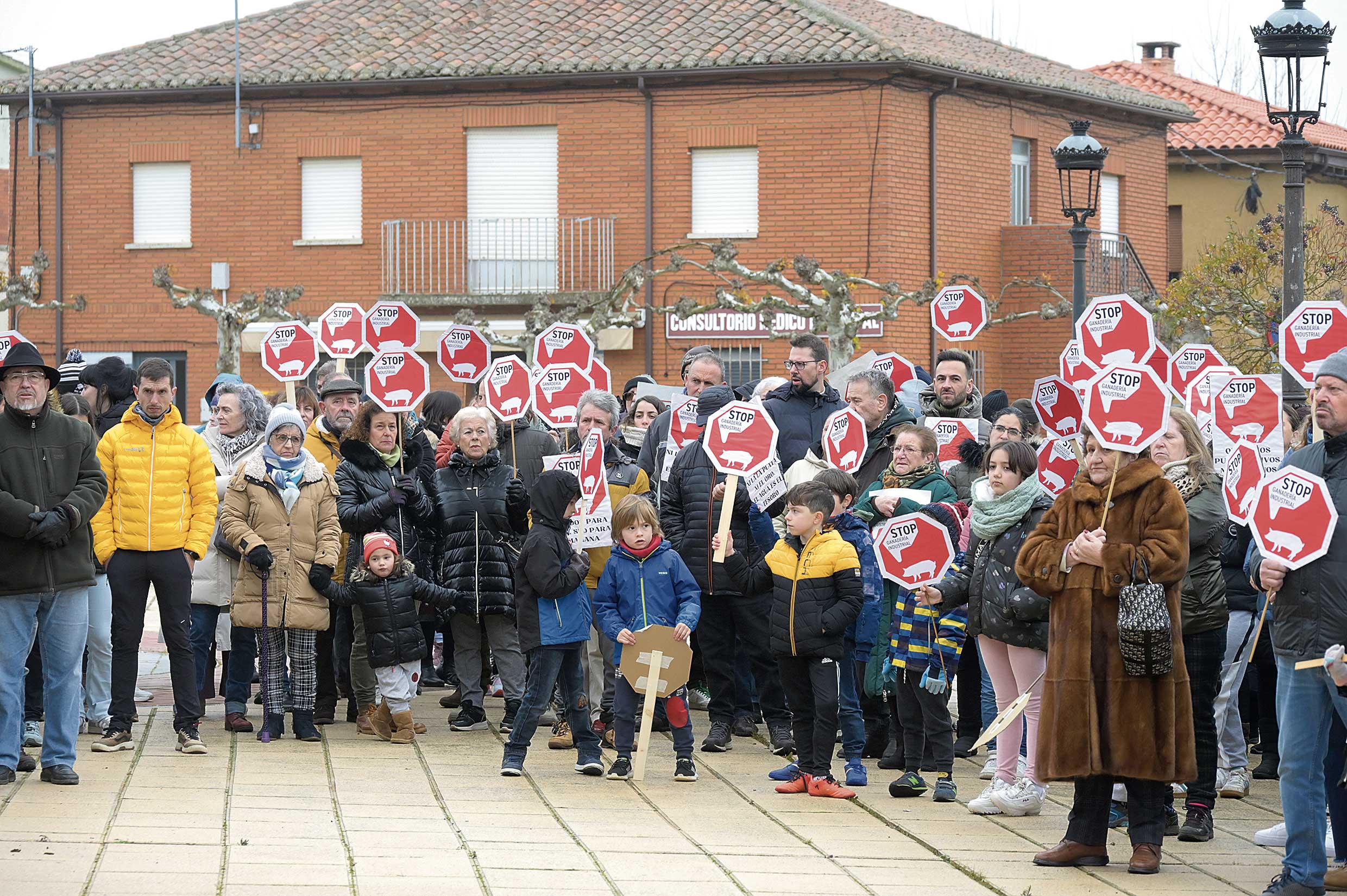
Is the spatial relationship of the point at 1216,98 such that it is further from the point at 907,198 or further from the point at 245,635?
the point at 245,635

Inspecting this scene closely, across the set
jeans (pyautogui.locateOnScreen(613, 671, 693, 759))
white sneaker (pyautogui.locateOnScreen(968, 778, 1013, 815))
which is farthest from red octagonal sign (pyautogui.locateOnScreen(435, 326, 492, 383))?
white sneaker (pyautogui.locateOnScreen(968, 778, 1013, 815))

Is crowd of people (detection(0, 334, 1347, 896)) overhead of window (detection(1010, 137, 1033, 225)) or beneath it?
beneath

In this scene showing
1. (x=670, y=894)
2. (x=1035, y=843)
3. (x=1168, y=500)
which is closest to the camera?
(x=670, y=894)

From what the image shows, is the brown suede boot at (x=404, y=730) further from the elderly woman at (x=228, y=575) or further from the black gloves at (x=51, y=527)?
the black gloves at (x=51, y=527)

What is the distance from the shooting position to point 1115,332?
28.3 feet

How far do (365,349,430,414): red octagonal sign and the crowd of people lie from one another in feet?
0.52

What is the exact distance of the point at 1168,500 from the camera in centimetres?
700

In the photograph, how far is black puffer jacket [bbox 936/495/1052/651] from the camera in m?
7.93

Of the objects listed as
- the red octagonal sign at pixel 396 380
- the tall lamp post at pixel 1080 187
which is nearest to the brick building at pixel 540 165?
the tall lamp post at pixel 1080 187

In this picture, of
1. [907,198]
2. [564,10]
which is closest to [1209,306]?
[907,198]

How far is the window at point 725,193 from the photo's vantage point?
28875 mm

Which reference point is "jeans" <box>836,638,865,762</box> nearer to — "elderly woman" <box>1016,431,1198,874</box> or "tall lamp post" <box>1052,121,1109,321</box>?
"elderly woman" <box>1016,431,1198,874</box>

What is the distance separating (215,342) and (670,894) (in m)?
25.8

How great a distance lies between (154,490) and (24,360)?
3.54 ft
